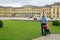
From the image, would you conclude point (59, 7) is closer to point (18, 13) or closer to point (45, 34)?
point (18, 13)

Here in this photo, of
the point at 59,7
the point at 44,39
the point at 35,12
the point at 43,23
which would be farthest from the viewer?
the point at 35,12

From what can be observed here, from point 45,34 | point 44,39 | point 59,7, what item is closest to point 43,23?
point 45,34

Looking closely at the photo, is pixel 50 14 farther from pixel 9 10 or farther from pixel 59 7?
pixel 9 10

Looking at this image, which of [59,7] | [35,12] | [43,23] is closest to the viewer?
[43,23]

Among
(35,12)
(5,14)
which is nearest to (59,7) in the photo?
(35,12)

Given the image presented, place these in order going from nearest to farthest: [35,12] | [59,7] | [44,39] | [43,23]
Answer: [44,39]
[43,23]
[59,7]
[35,12]

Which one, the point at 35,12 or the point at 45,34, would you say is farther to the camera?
the point at 35,12

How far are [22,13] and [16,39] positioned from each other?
100235 mm

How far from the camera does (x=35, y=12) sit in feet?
357

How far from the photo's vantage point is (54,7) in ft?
322

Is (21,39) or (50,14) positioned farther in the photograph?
(50,14)

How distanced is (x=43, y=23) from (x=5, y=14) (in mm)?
102583

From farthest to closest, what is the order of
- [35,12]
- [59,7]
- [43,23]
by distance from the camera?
[35,12], [59,7], [43,23]

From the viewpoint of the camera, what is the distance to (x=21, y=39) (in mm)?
10625
